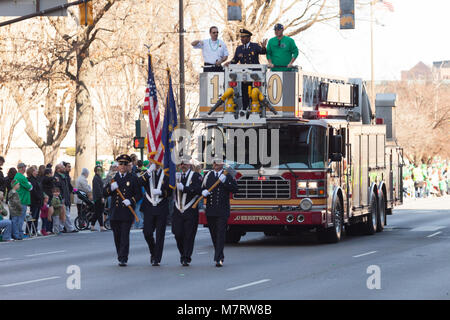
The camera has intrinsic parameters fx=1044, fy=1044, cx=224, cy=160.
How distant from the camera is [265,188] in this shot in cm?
2103

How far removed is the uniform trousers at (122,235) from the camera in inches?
669

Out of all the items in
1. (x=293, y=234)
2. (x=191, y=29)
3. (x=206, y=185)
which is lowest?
(x=293, y=234)

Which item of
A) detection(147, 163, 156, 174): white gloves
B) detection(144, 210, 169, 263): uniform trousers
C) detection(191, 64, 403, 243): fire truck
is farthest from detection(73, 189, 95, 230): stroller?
detection(144, 210, 169, 263): uniform trousers

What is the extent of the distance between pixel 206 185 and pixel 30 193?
955cm

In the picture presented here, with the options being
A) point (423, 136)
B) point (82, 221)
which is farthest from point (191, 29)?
point (423, 136)

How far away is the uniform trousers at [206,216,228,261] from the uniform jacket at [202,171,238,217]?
10 cm

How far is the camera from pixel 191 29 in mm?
41719

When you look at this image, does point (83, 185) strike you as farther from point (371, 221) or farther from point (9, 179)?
point (371, 221)

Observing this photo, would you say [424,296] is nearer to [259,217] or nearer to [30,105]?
[259,217]

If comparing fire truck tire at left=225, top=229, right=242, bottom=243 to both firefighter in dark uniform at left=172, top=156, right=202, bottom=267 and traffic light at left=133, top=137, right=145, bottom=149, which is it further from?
traffic light at left=133, top=137, right=145, bottom=149

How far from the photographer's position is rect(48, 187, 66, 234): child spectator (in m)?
26.4

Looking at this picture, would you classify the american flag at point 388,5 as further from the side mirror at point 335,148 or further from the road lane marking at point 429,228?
the side mirror at point 335,148
